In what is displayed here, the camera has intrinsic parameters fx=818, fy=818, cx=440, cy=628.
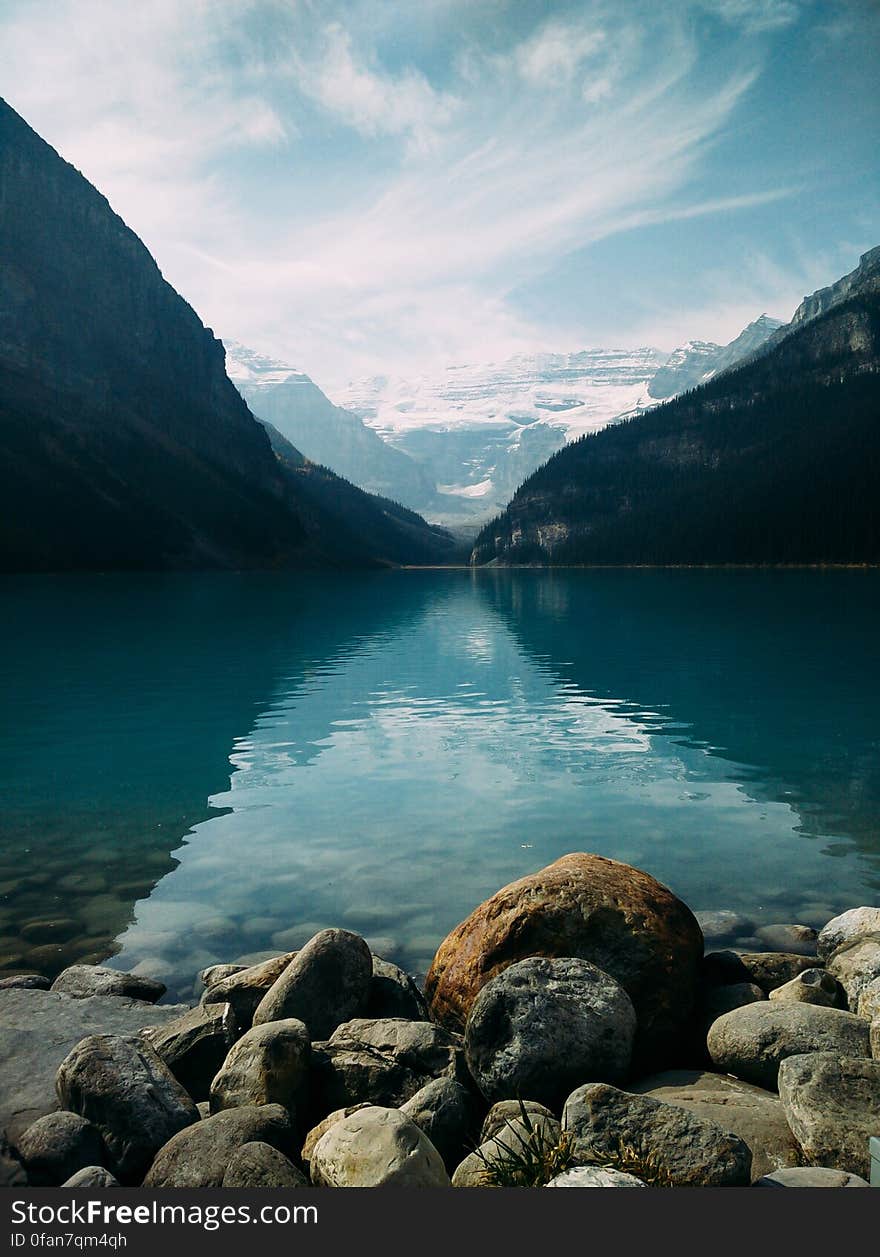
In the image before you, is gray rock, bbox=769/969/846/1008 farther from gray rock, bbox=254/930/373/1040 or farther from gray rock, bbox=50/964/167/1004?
gray rock, bbox=50/964/167/1004

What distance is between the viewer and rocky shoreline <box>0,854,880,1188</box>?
614cm

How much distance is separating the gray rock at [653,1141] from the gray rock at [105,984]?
24.1 feet

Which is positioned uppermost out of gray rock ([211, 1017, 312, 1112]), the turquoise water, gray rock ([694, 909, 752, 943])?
gray rock ([211, 1017, 312, 1112])

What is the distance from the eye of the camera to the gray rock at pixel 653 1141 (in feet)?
18.9

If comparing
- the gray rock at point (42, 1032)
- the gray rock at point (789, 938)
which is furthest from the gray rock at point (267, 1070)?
the gray rock at point (789, 938)

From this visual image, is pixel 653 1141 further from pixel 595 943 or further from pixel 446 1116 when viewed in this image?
pixel 595 943

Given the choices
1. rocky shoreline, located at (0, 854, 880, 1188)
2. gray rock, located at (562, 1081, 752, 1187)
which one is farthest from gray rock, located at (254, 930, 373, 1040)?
gray rock, located at (562, 1081, 752, 1187)

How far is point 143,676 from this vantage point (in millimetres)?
45875

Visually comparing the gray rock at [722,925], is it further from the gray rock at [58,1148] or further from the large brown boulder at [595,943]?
the gray rock at [58,1148]

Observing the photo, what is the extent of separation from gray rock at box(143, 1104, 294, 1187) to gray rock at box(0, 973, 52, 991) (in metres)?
5.86

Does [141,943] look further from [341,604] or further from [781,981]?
[341,604]

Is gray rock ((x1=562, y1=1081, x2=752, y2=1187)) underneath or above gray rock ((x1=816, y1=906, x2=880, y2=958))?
above

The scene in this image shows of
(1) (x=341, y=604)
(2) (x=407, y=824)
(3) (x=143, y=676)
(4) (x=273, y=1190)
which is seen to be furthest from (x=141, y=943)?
(1) (x=341, y=604)

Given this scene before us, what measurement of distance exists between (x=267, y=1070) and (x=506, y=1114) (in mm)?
2386
